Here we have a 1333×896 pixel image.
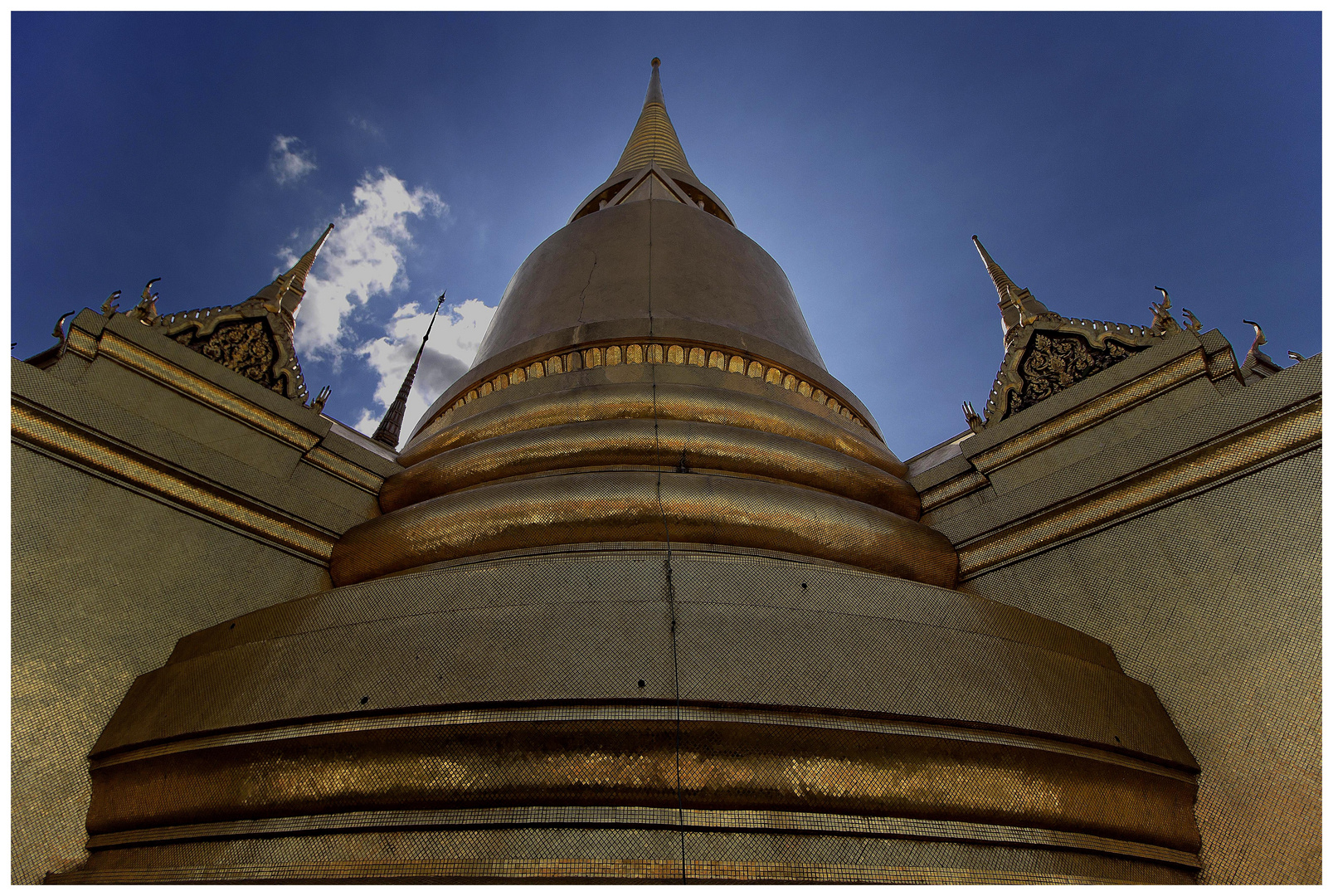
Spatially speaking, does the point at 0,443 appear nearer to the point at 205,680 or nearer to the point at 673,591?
the point at 205,680

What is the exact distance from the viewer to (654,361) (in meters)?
5.71

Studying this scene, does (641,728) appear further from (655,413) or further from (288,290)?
(288,290)

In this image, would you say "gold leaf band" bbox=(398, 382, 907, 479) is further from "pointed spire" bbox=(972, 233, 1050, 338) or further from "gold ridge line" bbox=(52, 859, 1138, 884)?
"gold ridge line" bbox=(52, 859, 1138, 884)

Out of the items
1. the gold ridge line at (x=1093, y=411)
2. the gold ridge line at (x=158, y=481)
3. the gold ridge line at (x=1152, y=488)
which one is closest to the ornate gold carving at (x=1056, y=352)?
the gold ridge line at (x=1093, y=411)

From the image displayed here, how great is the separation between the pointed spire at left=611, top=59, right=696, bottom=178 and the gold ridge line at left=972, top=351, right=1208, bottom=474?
8050mm

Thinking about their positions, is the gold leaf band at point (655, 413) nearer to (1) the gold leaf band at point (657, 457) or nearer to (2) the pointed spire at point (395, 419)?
(1) the gold leaf band at point (657, 457)

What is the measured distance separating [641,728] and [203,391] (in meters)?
4.01

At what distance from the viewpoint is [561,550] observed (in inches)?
152

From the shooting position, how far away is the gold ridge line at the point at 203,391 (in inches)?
177

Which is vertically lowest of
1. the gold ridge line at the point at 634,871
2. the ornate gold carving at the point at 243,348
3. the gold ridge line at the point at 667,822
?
A: the gold ridge line at the point at 634,871

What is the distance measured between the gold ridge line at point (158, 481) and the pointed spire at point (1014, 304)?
518 centimetres

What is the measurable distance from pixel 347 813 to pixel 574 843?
843mm

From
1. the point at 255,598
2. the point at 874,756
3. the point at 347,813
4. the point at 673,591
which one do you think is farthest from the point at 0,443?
the point at 874,756

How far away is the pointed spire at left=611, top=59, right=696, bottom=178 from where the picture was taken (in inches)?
461
